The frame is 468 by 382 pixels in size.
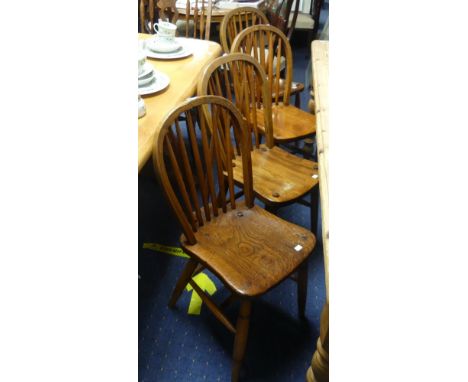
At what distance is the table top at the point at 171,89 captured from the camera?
3.61 ft

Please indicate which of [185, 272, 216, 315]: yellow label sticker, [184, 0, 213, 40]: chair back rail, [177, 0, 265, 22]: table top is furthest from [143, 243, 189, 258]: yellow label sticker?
[177, 0, 265, 22]: table top

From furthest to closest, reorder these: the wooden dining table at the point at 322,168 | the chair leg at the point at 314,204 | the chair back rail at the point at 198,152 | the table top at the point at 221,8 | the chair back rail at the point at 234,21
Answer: the table top at the point at 221,8 → the chair back rail at the point at 234,21 → the chair leg at the point at 314,204 → the chair back rail at the point at 198,152 → the wooden dining table at the point at 322,168

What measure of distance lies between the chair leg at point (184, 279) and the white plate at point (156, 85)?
645 mm

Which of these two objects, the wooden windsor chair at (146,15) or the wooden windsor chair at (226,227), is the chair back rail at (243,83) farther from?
the wooden windsor chair at (146,15)

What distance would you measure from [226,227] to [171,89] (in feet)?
1.99

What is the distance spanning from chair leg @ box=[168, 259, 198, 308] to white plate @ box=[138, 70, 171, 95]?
0.64 m

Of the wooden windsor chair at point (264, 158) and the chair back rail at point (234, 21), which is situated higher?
the chair back rail at point (234, 21)

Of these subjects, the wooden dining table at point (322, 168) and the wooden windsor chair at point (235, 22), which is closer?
the wooden dining table at point (322, 168)

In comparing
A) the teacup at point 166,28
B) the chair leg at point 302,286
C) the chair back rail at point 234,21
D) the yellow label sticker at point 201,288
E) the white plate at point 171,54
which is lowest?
the yellow label sticker at point 201,288

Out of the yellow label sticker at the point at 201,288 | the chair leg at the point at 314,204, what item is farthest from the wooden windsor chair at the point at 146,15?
Answer: the yellow label sticker at the point at 201,288

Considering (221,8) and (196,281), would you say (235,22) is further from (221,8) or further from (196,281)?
(196,281)

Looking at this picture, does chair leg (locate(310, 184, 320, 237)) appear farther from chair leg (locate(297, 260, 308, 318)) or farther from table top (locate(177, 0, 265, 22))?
table top (locate(177, 0, 265, 22))

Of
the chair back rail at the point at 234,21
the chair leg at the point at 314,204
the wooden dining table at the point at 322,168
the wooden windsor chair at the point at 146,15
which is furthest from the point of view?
the wooden windsor chair at the point at 146,15
